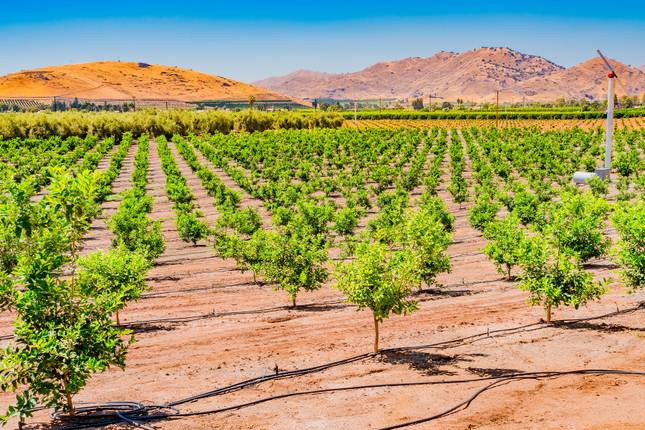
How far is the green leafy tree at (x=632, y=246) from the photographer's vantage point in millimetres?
13148

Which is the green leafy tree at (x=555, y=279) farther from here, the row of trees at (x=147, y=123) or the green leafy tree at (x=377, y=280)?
the row of trees at (x=147, y=123)

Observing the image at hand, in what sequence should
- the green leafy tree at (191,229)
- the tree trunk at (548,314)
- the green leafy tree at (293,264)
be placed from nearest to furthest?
the tree trunk at (548,314) < the green leafy tree at (293,264) < the green leafy tree at (191,229)

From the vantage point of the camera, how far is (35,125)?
250 ft

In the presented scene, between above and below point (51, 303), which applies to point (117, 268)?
below

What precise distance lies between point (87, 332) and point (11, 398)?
3059 mm

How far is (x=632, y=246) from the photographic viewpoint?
1352 centimetres

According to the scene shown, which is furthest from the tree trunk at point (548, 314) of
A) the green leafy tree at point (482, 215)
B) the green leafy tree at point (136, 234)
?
the green leafy tree at point (136, 234)

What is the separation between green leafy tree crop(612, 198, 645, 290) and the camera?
13148mm

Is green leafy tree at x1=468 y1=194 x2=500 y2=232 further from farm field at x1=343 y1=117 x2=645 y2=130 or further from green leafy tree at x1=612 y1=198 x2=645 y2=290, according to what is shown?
farm field at x1=343 y1=117 x2=645 y2=130

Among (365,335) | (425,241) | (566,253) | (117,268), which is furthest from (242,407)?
(566,253)

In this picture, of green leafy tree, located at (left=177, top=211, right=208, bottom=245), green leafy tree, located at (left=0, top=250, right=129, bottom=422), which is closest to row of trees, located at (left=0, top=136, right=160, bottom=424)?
green leafy tree, located at (left=0, top=250, right=129, bottom=422)

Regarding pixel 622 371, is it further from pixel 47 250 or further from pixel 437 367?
pixel 47 250

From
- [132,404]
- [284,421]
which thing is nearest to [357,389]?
[284,421]

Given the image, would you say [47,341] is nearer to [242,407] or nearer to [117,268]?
[242,407]
